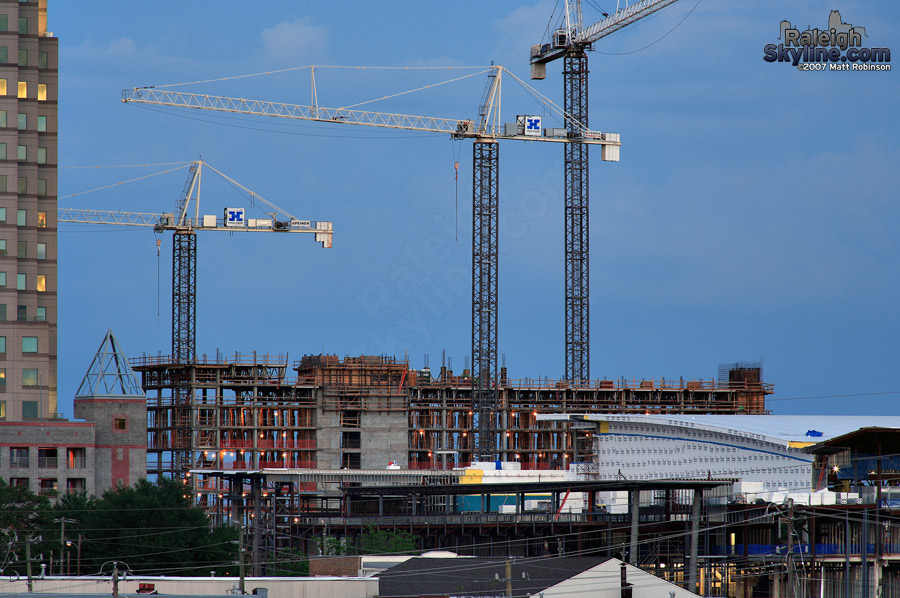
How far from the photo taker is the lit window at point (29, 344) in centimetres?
16812

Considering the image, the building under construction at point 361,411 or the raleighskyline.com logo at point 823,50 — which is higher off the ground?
the raleighskyline.com logo at point 823,50

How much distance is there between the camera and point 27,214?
172 metres

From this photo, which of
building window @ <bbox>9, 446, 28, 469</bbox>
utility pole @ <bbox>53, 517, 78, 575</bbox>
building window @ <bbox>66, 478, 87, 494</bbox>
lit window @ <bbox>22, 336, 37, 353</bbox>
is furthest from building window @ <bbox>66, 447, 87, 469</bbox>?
utility pole @ <bbox>53, 517, 78, 575</bbox>

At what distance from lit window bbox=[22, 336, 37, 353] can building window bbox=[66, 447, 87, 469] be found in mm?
23674

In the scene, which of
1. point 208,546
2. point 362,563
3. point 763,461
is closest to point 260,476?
point 208,546

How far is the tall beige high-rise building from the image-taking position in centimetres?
16775

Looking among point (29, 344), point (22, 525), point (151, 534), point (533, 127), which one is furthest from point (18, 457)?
point (533, 127)

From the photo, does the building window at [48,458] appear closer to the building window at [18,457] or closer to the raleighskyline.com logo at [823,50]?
the building window at [18,457]

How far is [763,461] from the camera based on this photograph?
128750 millimetres

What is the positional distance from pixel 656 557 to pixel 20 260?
300ft

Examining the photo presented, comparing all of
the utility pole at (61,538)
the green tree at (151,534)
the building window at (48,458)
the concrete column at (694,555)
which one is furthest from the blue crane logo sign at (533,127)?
the concrete column at (694,555)

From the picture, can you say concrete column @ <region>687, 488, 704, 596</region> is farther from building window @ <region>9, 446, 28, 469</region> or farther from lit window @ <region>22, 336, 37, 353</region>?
lit window @ <region>22, 336, 37, 353</region>

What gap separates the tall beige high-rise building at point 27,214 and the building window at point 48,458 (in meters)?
18.0

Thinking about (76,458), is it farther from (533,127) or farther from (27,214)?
(533,127)
